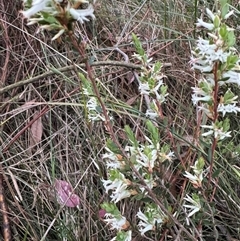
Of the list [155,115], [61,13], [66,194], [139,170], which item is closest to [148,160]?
[139,170]

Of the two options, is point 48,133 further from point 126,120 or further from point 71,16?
point 71,16

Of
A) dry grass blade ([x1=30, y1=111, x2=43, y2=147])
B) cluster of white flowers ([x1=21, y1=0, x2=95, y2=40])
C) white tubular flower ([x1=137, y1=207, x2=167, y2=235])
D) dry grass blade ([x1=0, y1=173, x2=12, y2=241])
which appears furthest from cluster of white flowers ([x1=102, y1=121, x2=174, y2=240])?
dry grass blade ([x1=30, y1=111, x2=43, y2=147])

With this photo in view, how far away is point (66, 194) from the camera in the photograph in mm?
1257

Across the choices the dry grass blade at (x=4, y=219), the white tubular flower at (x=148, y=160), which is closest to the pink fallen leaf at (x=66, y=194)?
the dry grass blade at (x=4, y=219)

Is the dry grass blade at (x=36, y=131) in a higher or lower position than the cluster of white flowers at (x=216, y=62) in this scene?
lower

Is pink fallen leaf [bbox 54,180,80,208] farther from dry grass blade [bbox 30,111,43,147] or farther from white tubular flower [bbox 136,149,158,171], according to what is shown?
white tubular flower [bbox 136,149,158,171]

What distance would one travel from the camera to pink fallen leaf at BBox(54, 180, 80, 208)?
124 centimetres

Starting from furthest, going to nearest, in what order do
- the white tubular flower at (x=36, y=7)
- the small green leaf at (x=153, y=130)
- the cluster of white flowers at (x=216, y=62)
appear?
the small green leaf at (x=153, y=130)
the cluster of white flowers at (x=216, y=62)
the white tubular flower at (x=36, y=7)

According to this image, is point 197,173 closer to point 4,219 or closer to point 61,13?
point 61,13

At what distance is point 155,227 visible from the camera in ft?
3.13

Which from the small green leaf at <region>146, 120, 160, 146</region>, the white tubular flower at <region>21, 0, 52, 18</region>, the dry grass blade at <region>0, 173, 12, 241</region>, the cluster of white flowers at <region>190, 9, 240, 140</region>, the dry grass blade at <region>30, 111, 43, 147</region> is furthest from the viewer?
the dry grass blade at <region>30, 111, 43, 147</region>

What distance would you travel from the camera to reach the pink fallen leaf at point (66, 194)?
4.06ft

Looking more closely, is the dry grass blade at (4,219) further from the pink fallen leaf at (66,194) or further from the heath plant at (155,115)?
the heath plant at (155,115)

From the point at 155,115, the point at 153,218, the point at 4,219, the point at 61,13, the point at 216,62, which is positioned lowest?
the point at 4,219
